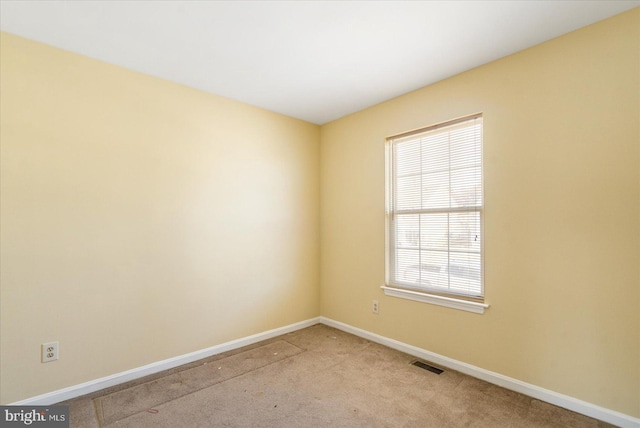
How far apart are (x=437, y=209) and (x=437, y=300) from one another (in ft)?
2.67

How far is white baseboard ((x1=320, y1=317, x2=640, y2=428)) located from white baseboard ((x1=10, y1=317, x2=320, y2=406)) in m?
1.22

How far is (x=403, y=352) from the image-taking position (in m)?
3.04

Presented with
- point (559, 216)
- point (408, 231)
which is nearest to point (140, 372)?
point (408, 231)

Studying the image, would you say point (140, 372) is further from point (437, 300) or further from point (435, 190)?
point (435, 190)

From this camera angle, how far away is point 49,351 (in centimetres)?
220

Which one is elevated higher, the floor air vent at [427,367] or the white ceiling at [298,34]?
the white ceiling at [298,34]

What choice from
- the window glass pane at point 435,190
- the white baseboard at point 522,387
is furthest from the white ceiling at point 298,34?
the white baseboard at point 522,387

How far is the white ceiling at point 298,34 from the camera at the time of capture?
189 centimetres

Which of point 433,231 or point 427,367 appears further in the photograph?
point 433,231

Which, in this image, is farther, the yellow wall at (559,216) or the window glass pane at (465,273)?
the window glass pane at (465,273)

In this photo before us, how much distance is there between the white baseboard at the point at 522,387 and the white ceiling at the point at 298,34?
2449mm

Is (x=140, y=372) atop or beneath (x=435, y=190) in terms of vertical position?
beneath

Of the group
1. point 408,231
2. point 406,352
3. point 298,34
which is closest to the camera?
point 298,34
